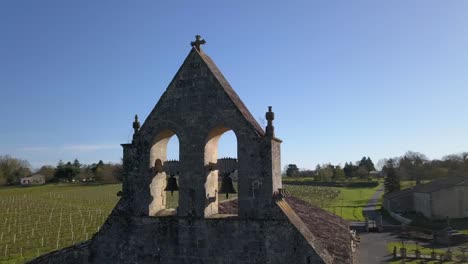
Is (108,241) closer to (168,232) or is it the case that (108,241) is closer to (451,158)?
(168,232)

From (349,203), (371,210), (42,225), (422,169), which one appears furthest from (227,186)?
(422,169)

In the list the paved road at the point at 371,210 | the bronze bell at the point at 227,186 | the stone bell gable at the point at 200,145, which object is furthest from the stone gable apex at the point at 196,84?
the paved road at the point at 371,210

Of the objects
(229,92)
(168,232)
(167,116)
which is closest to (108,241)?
(168,232)

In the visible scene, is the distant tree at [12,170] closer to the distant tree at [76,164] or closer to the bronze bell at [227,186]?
the distant tree at [76,164]

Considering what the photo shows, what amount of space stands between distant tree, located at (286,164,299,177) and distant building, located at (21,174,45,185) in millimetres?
90183

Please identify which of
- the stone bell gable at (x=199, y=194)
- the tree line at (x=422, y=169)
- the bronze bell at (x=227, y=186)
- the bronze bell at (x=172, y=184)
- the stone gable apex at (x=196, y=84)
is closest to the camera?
the stone bell gable at (x=199, y=194)

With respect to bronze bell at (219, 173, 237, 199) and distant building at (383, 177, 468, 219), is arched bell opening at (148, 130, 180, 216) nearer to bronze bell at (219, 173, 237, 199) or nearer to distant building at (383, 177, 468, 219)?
bronze bell at (219, 173, 237, 199)

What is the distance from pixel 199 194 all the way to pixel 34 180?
424 ft

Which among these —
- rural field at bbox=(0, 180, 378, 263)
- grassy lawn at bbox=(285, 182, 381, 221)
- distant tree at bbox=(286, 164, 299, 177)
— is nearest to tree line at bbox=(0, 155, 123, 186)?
rural field at bbox=(0, 180, 378, 263)

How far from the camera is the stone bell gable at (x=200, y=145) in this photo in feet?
29.5

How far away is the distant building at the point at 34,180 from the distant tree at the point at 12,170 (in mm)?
2045

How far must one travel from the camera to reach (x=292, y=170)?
158 m

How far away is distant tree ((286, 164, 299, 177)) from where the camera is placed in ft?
507

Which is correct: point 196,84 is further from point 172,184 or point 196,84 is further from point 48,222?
point 48,222
